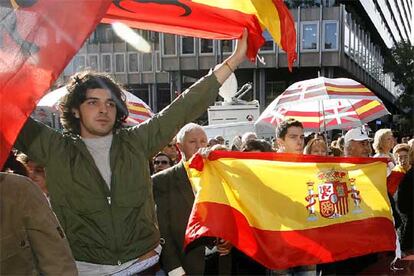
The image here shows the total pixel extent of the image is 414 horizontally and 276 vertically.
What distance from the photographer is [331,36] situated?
120ft

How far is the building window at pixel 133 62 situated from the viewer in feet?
156

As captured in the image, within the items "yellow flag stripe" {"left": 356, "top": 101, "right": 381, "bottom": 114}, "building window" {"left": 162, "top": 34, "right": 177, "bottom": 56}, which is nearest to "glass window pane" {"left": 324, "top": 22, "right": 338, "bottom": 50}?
"building window" {"left": 162, "top": 34, "right": 177, "bottom": 56}

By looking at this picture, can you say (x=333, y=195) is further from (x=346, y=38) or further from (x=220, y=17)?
(x=346, y=38)

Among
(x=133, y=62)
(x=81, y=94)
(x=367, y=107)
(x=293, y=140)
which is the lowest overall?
(x=293, y=140)

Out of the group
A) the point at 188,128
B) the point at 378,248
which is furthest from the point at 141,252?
the point at 378,248

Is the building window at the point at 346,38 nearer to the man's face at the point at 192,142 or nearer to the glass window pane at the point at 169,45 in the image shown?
the glass window pane at the point at 169,45

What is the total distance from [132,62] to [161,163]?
1694 inches

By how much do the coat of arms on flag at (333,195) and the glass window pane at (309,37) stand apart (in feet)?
109

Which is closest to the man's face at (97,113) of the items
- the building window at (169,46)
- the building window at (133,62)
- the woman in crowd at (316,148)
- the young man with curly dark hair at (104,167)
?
the young man with curly dark hair at (104,167)

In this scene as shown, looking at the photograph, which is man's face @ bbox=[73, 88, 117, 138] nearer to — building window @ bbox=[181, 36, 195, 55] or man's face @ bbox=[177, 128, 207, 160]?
man's face @ bbox=[177, 128, 207, 160]

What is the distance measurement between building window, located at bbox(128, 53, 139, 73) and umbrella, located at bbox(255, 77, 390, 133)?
39.1 metres

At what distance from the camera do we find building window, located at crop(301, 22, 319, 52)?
3681cm

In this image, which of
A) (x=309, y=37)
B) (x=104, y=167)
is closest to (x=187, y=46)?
(x=309, y=37)

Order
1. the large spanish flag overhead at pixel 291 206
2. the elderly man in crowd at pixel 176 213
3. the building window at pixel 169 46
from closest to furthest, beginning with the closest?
the elderly man in crowd at pixel 176 213 → the large spanish flag overhead at pixel 291 206 → the building window at pixel 169 46
